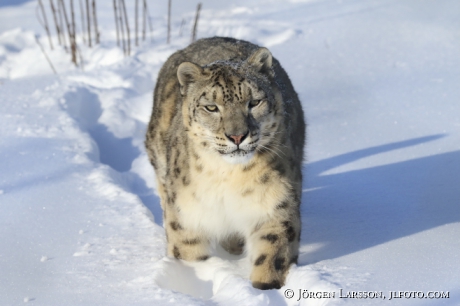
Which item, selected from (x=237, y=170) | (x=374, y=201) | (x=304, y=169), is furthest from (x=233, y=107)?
(x=304, y=169)

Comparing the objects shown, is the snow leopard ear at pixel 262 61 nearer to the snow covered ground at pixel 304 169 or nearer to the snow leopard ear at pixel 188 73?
Result: the snow leopard ear at pixel 188 73

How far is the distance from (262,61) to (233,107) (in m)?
0.44

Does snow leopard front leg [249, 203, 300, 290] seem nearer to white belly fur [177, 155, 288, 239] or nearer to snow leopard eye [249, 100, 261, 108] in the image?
white belly fur [177, 155, 288, 239]

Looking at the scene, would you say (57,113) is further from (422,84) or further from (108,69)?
(422,84)

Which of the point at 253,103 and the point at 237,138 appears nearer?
the point at 237,138

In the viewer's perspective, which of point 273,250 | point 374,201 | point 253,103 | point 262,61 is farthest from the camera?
point 374,201

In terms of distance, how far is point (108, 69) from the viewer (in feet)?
28.5

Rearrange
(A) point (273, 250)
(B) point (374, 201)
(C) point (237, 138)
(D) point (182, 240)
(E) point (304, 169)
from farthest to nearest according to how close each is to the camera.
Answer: (E) point (304, 169) < (B) point (374, 201) < (D) point (182, 240) < (A) point (273, 250) < (C) point (237, 138)

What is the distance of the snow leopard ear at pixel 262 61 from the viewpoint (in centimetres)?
369

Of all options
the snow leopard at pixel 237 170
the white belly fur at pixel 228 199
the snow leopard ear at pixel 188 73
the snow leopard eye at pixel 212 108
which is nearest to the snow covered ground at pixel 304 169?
the snow leopard at pixel 237 170

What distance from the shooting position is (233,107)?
3453 millimetres

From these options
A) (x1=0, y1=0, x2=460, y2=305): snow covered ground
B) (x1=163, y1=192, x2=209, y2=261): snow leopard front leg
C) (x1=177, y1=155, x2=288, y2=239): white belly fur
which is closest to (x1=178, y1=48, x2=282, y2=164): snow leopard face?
(x1=177, y1=155, x2=288, y2=239): white belly fur

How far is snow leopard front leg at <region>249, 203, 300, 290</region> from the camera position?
357cm

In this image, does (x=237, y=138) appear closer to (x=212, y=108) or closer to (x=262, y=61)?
(x=212, y=108)
